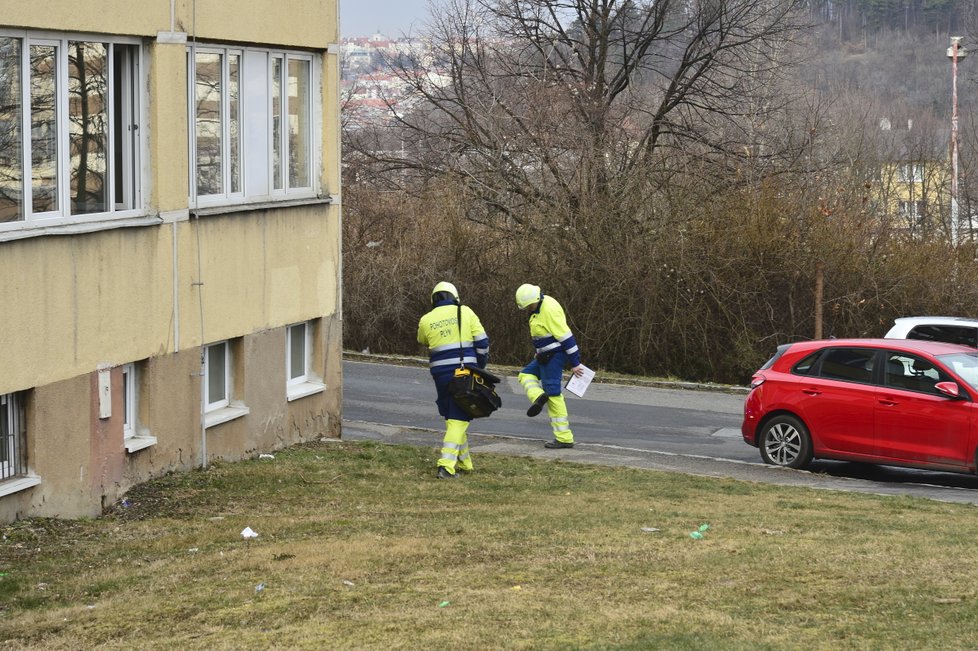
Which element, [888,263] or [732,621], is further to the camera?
[888,263]

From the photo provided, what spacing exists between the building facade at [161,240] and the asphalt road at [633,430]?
2587 millimetres

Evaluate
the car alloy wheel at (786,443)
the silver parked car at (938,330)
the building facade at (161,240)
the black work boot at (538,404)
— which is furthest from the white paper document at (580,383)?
the silver parked car at (938,330)

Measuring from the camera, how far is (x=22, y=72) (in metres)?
9.97

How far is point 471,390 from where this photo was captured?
1281 cm

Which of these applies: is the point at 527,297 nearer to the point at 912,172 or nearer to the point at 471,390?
the point at 471,390

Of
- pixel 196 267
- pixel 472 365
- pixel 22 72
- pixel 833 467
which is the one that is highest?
pixel 22 72

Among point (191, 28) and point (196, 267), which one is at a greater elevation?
point (191, 28)

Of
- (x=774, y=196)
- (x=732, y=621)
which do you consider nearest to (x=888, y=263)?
(x=774, y=196)

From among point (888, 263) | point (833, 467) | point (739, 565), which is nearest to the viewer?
point (739, 565)

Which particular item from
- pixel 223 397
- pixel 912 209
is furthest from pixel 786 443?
pixel 912 209

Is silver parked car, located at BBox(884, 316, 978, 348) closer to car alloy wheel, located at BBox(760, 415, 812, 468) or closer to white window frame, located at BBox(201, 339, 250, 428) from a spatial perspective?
car alloy wheel, located at BBox(760, 415, 812, 468)

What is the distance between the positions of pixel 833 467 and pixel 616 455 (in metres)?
2.46

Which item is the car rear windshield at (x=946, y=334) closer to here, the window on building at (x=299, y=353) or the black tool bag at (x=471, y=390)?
the black tool bag at (x=471, y=390)

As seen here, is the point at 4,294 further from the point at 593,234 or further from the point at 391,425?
the point at 593,234
